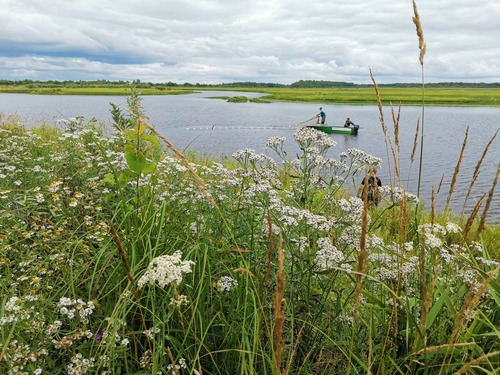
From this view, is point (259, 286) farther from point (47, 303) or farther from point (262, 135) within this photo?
point (262, 135)

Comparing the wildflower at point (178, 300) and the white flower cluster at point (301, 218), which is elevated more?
the white flower cluster at point (301, 218)

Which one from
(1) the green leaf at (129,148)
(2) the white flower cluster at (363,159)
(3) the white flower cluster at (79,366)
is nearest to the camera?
(3) the white flower cluster at (79,366)

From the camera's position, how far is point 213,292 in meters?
3.18

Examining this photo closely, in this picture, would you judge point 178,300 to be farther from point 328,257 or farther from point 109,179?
point 109,179

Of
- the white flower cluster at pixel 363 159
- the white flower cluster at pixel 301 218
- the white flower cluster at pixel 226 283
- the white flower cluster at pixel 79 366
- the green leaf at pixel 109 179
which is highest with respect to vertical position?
the white flower cluster at pixel 363 159

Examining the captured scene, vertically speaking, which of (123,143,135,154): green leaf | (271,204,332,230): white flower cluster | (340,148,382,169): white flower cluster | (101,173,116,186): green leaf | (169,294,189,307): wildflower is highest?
(123,143,135,154): green leaf

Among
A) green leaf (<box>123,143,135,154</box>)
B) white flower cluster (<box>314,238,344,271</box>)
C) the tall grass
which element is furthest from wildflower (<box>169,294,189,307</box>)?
green leaf (<box>123,143,135,154</box>)

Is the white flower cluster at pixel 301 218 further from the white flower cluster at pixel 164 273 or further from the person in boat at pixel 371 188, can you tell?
the white flower cluster at pixel 164 273

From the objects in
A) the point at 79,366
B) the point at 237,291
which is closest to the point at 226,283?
the point at 237,291

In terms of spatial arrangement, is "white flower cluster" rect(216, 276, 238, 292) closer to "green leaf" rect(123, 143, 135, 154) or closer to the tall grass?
the tall grass

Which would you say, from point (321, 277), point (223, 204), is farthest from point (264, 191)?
point (321, 277)

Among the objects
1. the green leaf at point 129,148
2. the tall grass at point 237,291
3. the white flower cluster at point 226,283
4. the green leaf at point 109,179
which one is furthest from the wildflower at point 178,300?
the green leaf at point 109,179

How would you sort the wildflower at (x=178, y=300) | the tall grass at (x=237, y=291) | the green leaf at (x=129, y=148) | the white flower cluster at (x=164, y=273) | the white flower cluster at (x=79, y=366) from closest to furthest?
the white flower cluster at (x=164, y=273) → the wildflower at (x=178, y=300) → the white flower cluster at (x=79, y=366) → the tall grass at (x=237, y=291) → the green leaf at (x=129, y=148)

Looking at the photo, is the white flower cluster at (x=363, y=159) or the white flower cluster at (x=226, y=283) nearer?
the white flower cluster at (x=226, y=283)
